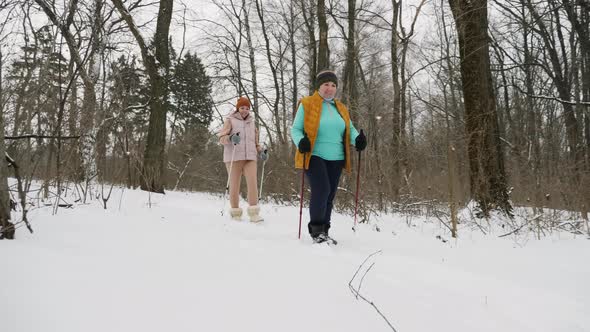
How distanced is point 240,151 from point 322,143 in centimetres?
187

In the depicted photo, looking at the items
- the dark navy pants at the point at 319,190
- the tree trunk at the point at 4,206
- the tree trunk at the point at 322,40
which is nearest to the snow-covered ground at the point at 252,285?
the tree trunk at the point at 4,206

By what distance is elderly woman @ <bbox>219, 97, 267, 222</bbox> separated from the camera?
16.1 ft

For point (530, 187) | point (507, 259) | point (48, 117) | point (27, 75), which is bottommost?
point (507, 259)

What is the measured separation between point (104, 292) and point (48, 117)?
3.86 metres

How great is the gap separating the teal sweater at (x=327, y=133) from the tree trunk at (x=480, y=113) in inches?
104

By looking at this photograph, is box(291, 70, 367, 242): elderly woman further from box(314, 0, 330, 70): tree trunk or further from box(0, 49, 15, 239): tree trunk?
box(314, 0, 330, 70): tree trunk

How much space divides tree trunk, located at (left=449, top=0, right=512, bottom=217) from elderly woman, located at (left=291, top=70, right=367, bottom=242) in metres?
2.61

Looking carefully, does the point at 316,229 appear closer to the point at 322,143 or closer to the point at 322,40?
the point at 322,143

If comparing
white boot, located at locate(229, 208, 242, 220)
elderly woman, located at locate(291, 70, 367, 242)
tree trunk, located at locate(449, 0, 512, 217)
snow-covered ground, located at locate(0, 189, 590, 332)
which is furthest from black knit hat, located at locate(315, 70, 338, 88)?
tree trunk, located at locate(449, 0, 512, 217)

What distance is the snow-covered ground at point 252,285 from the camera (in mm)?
1281

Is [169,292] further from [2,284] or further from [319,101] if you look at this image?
[319,101]

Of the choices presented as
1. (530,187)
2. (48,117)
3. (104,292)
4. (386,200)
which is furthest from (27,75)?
(530,187)

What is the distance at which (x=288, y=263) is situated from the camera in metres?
2.19

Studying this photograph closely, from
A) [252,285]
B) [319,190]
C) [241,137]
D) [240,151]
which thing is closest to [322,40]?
[241,137]
